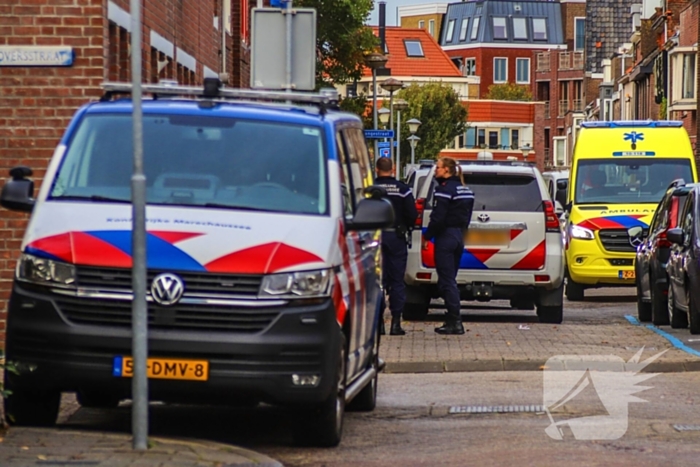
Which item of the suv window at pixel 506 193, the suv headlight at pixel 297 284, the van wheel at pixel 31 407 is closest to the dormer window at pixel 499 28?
the suv window at pixel 506 193

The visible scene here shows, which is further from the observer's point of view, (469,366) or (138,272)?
(469,366)

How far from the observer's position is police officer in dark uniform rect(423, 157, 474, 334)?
16656 millimetres

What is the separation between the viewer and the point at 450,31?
473 ft

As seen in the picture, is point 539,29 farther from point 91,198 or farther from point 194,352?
point 194,352

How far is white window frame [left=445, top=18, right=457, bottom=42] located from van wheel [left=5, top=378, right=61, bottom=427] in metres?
136

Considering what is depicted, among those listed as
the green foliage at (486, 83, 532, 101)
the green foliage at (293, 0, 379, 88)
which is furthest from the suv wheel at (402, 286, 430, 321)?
the green foliage at (486, 83, 532, 101)

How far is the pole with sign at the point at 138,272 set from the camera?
8.06 meters

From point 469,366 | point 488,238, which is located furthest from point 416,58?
point 469,366

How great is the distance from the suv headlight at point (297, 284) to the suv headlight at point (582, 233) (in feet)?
56.1

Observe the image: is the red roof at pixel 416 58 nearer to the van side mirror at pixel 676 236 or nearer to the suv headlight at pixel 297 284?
the van side mirror at pixel 676 236

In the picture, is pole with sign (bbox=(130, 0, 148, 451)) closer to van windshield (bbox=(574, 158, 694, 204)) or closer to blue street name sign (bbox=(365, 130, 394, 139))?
van windshield (bbox=(574, 158, 694, 204))

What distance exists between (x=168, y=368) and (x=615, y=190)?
18.4m

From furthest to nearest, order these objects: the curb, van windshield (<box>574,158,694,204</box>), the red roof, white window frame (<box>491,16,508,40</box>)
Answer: white window frame (<box>491,16,508,40</box>)
the red roof
van windshield (<box>574,158,694,204</box>)
the curb

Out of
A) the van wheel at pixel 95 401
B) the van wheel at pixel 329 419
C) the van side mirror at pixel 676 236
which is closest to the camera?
the van wheel at pixel 329 419
